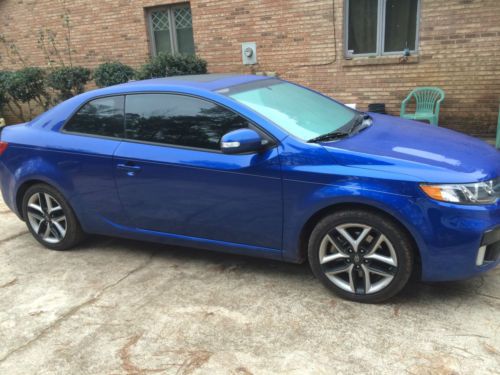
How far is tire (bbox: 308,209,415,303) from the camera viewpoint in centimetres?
296

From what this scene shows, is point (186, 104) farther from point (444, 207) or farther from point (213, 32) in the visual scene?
point (213, 32)

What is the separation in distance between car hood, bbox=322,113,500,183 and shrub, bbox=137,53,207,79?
19.5ft

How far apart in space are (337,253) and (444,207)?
757 mm

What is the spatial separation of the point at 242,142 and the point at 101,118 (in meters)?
1.48

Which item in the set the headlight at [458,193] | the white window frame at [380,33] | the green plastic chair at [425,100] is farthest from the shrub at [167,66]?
the headlight at [458,193]

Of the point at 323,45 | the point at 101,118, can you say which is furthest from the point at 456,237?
the point at 323,45

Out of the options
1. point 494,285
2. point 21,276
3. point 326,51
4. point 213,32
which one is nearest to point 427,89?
point 326,51

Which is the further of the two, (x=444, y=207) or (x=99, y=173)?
(x=99, y=173)

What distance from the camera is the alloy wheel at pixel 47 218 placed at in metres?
4.26

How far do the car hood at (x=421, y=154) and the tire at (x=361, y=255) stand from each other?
34 centimetres

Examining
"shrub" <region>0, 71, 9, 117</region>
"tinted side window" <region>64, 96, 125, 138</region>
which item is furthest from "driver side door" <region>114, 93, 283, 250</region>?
"shrub" <region>0, 71, 9, 117</region>

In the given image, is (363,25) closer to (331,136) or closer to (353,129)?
(353,129)

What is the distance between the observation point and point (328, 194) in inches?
120

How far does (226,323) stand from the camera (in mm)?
3053
